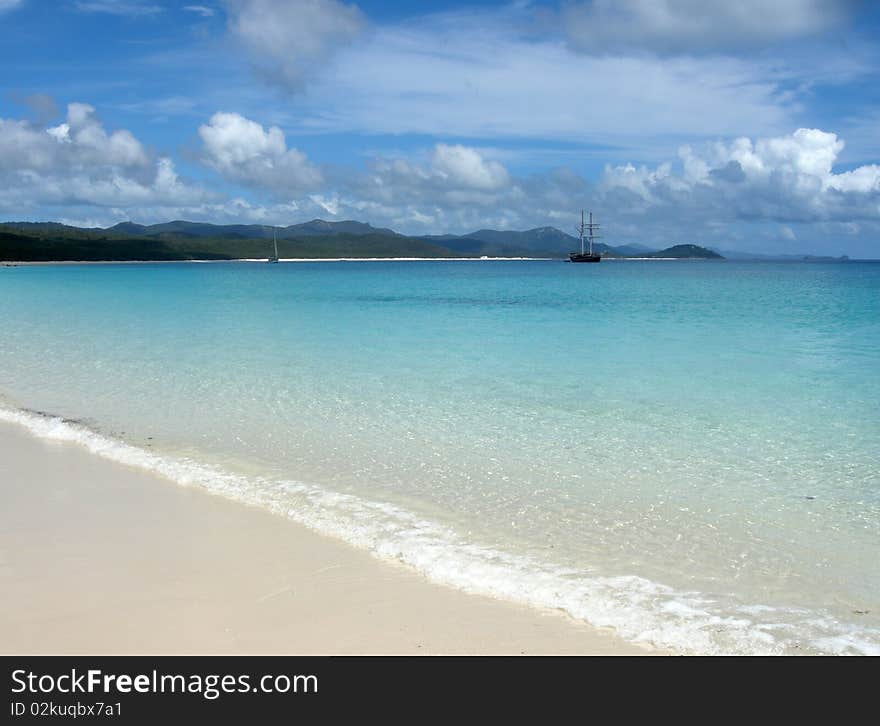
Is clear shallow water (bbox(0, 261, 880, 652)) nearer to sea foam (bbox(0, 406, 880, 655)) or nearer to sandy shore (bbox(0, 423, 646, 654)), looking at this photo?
sea foam (bbox(0, 406, 880, 655))

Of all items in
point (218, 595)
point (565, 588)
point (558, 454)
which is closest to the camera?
point (218, 595)

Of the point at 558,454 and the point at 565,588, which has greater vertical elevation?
the point at 558,454

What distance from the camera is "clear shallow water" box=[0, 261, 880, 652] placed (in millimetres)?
5629

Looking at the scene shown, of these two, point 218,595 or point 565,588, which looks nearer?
point 218,595

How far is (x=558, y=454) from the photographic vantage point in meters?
9.41

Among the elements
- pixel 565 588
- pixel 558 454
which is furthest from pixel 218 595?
pixel 558 454

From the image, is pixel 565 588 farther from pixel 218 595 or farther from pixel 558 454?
pixel 558 454

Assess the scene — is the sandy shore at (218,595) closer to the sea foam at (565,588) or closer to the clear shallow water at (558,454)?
the sea foam at (565,588)

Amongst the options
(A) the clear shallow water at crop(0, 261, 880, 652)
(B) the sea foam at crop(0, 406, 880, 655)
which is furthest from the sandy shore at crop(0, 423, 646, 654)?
(A) the clear shallow water at crop(0, 261, 880, 652)

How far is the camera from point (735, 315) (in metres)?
35.0

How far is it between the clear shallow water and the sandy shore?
1.31ft

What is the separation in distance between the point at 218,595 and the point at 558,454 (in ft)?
17.2
